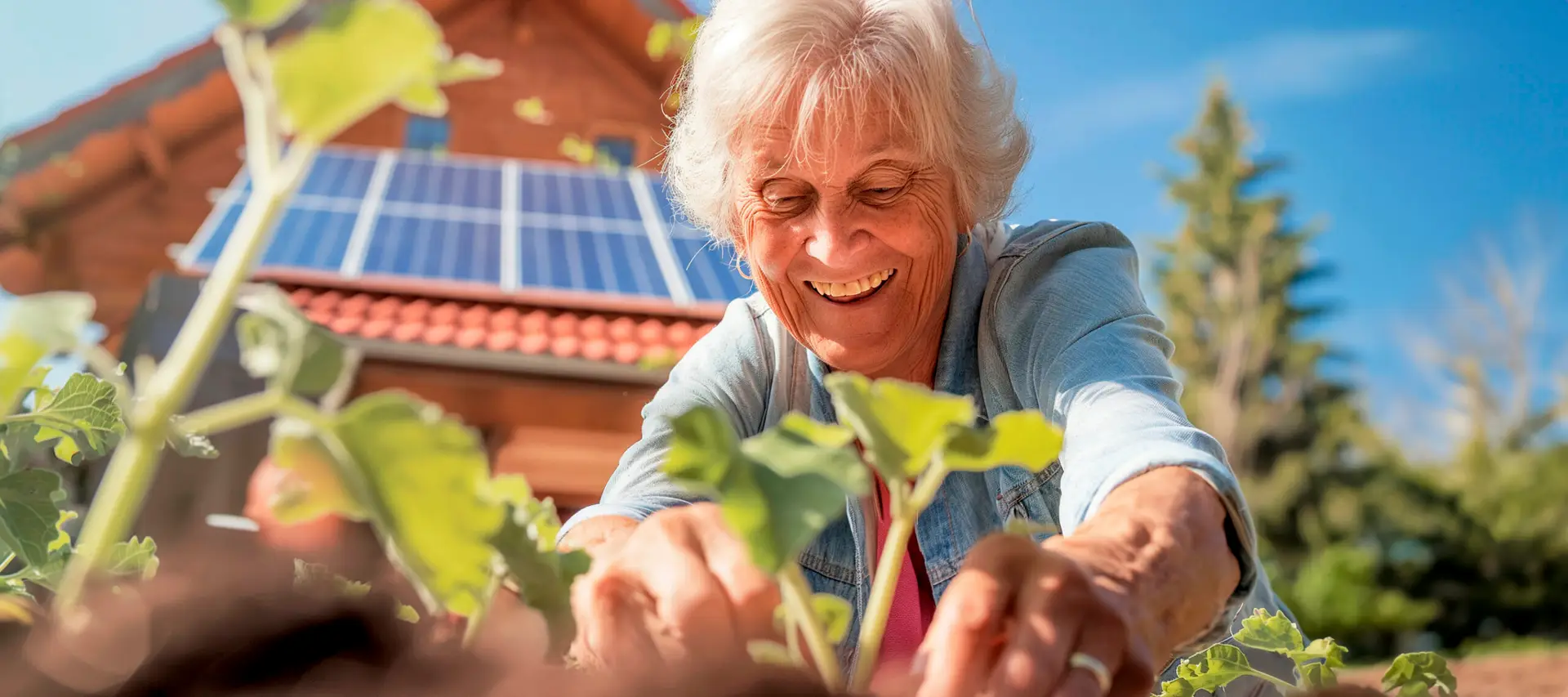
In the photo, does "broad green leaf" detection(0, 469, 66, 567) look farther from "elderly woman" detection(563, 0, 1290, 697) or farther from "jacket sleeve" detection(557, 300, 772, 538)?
"jacket sleeve" detection(557, 300, 772, 538)

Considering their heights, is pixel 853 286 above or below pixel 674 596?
below

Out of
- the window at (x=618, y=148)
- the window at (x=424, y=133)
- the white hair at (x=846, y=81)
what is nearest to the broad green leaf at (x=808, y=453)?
the white hair at (x=846, y=81)

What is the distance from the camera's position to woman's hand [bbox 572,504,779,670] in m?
0.45

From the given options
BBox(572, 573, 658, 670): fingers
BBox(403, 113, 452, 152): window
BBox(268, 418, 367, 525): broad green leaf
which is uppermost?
BBox(268, 418, 367, 525): broad green leaf

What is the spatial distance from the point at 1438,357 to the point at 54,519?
74.7 feet

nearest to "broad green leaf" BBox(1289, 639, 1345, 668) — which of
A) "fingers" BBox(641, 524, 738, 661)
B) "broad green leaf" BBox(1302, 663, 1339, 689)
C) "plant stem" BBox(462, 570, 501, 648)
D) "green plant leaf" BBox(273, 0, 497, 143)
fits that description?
"broad green leaf" BBox(1302, 663, 1339, 689)

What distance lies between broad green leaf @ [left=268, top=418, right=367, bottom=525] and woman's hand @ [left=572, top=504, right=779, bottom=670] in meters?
0.14

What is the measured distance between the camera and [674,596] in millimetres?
482

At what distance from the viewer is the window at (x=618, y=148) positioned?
9.38 metres

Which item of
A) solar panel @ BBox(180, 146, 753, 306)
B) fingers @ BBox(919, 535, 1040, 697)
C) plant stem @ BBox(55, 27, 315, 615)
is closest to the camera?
plant stem @ BBox(55, 27, 315, 615)

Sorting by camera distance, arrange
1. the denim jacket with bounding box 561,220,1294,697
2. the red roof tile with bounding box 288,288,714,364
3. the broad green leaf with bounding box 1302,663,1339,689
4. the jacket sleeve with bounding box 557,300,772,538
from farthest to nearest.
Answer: the red roof tile with bounding box 288,288,714,364 < the jacket sleeve with bounding box 557,300,772,538 < the denim jacket with bounding box 561,220,1294,697 < the broad green leaf with bounding box 1302,663,1339,689

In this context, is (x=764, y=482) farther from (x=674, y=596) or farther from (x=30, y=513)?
(x=30, y=513)

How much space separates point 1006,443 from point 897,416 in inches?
1.5

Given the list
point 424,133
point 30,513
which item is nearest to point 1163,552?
point 30,513
